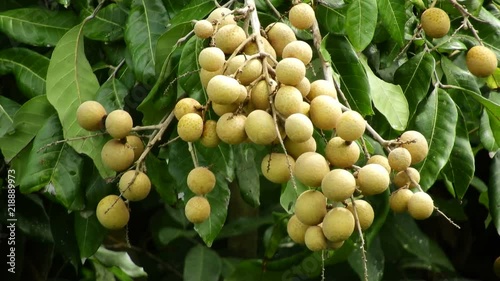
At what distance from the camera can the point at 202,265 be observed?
1671 mm

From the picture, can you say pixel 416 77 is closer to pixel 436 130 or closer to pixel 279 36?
pixel 436 130

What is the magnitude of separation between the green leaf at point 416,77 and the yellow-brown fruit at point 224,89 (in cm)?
42

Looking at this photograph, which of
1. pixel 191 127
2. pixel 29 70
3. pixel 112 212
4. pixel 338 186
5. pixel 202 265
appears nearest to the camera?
pixel 338 186

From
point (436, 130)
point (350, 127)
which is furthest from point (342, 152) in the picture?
point (436, 130)

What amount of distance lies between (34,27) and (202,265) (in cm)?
63

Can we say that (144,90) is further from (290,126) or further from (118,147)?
(290,126)

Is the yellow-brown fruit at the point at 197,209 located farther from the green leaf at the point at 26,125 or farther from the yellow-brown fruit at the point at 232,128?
the green leaf at the point at 26,125

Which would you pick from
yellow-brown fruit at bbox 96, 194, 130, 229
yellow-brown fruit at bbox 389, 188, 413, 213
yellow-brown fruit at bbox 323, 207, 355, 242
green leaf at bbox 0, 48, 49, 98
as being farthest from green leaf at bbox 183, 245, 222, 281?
yellow-brown fruit at bbox 323, 207, 355, 242

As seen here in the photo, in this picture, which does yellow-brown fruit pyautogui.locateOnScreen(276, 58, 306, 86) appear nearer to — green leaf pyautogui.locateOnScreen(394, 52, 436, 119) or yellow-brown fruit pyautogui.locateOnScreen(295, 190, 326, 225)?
yellow-brown fruit pyautogui.locateOnScreen(295, 190, 326, 225)

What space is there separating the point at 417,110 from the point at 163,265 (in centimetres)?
92

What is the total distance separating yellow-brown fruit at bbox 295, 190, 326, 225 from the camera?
80 centimetres

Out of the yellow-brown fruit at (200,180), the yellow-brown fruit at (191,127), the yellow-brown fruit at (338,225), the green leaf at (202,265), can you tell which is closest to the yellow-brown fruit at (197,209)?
the yellow-brown fruit at (200,180)

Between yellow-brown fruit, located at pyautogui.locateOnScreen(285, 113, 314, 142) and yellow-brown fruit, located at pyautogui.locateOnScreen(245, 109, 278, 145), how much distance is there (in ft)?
0.06

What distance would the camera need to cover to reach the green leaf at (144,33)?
1111mm
